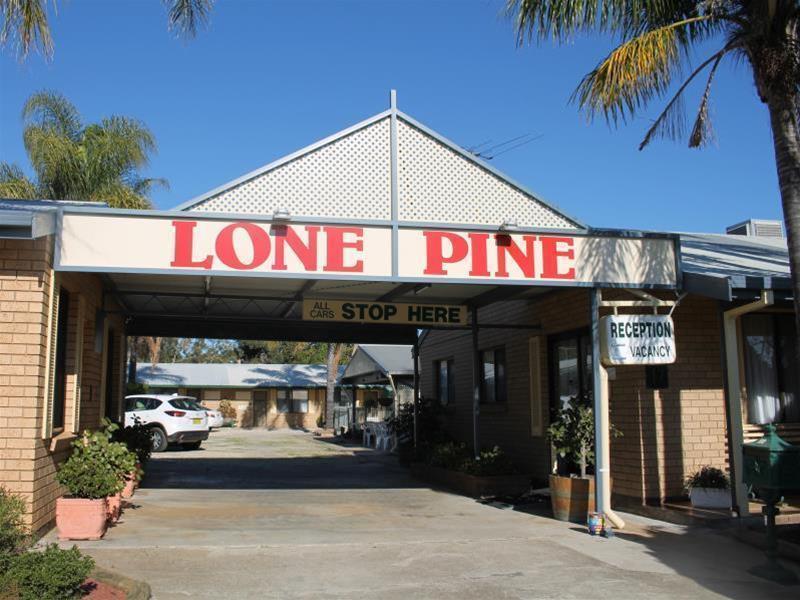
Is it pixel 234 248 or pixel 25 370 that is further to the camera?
pixel 234 248

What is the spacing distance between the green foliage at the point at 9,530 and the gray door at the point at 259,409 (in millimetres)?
34527

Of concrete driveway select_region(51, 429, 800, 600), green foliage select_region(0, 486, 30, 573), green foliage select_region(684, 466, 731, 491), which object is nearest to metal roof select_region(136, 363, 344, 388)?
concrete driveway select_region(51, 429, 800, 600)

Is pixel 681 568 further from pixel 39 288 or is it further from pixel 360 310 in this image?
pixel 39 288

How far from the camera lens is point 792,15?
8391 millimetres

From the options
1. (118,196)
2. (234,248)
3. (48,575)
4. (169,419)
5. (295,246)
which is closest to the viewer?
(48,575)

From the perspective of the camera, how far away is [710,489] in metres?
10.5

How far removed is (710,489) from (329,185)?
21.3 ft

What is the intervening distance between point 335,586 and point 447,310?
6.74 m

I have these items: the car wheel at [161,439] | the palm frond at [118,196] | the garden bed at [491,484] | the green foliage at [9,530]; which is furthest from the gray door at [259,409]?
the green foliage at [9,530]

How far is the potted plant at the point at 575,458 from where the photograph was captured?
406 inches

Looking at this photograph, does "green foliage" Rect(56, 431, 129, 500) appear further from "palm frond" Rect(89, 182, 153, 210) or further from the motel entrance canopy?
"palm frond" Rect(89, 182, 153, 210)

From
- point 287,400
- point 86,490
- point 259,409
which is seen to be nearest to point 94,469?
point 86,490

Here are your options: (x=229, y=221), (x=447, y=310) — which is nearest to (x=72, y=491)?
→ (x=229, y=221)

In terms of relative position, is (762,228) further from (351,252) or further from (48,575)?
(48,575)
